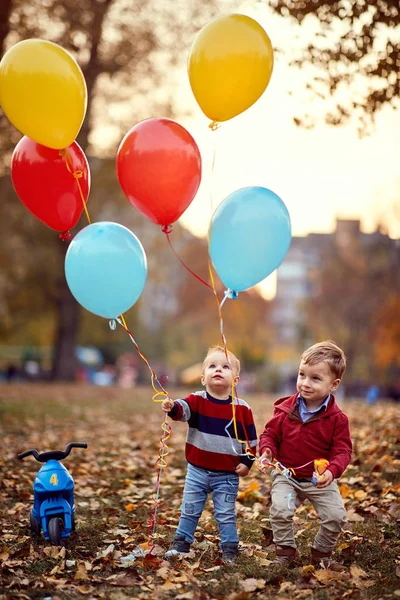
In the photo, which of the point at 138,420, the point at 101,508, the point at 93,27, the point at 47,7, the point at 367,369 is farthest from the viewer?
the point at 367,369

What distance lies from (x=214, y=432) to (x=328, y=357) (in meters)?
0.93

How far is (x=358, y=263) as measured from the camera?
3272 centimetres

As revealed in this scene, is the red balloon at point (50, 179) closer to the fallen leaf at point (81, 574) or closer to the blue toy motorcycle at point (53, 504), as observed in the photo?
the blue toy motorcycle at point (53, 504)

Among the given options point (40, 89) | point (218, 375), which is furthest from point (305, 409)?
point (40, 89)

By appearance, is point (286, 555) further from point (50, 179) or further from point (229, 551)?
point (50, 179)

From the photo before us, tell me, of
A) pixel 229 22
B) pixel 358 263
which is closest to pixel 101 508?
pixel 229 22

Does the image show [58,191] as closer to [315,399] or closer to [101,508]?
[315,399]

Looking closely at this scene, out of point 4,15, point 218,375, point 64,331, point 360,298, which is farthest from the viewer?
point 360,298

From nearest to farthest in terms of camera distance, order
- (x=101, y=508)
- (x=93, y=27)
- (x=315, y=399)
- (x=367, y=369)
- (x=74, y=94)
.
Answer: (x=315, y=399) < (x=74, y=94) < (x=101, y=508) < (x=93, y=27) < (x=367, y=369)

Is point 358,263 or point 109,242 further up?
point 358,263

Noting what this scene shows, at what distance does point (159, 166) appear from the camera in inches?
185

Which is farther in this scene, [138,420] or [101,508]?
[138,420]

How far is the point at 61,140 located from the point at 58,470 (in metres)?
2.41

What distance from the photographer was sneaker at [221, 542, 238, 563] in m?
4.50
